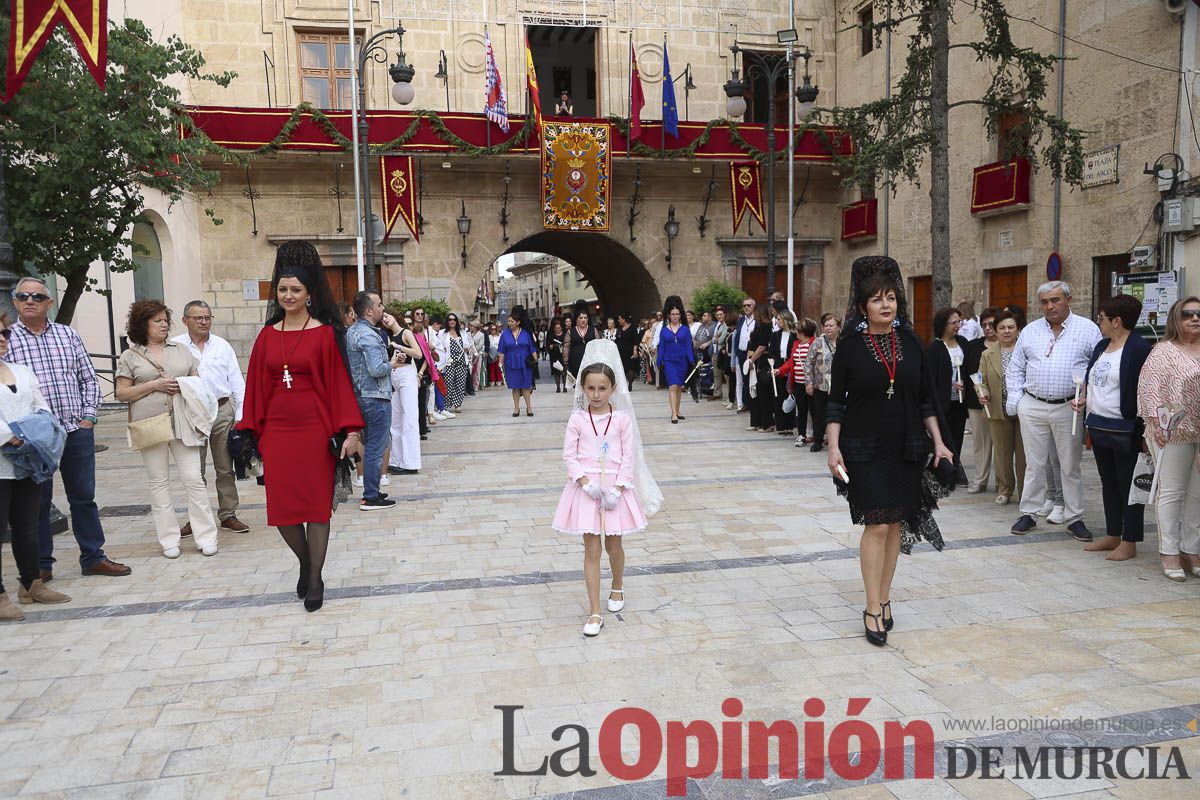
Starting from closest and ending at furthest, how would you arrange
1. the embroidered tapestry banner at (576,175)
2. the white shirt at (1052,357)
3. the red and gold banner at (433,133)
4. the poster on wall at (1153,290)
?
1. the white shirt at (1052,357)
2. the poster on wall at (1153,290)
3. the red and gold banner at (433,133)
4. the embroidered tapestry banner at (576,175)

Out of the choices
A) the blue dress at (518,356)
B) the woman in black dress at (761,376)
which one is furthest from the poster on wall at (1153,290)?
the blue dress at (518,356)

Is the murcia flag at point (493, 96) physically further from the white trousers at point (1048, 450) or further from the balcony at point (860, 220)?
the white trousers at point (1048, 450)

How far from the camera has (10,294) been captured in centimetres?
655

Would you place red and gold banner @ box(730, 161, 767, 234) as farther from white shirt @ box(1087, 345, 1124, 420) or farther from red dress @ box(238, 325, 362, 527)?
red dress @ box(238, 325, 362, 527)

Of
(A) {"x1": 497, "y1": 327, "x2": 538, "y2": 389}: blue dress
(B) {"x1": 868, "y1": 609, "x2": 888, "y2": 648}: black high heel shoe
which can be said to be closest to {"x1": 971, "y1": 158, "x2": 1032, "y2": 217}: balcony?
(A) {"x1": 497, "y1": 327, "x2": 538, "y2": 389}: blue dress

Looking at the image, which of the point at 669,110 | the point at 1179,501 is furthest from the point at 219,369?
the point at 669,110

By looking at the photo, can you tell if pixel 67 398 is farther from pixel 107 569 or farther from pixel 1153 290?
pixel 1153 290

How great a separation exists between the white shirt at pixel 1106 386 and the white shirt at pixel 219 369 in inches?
239

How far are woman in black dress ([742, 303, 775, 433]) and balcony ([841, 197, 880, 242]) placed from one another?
10.8 m

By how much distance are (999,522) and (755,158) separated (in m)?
16.5

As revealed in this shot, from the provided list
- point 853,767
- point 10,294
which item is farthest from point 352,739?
point 10,294

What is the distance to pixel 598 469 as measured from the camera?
183 inches

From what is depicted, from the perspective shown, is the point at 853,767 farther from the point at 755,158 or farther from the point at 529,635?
the point at 755,158

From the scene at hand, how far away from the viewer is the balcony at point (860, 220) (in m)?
21.9
